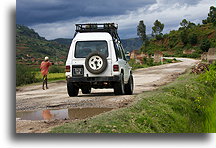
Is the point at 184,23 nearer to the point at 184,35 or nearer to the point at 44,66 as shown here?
the point at 184,35

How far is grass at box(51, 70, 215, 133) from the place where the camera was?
7027mm

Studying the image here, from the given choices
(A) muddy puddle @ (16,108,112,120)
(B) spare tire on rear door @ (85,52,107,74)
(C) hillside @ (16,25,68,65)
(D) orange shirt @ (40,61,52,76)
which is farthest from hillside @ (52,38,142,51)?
(D) orange shirt @ (40,61,52,76)

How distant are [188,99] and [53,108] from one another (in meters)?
3.34

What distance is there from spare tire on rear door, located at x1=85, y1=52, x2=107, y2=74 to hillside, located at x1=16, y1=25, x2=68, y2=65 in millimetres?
781

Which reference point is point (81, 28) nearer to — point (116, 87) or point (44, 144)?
point (116, 87)

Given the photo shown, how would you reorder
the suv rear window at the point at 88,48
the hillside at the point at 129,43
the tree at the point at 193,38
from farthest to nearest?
the tree at the point at 193,38
the hillside at the point at 129,43
the suv rear window at the point at 88,48

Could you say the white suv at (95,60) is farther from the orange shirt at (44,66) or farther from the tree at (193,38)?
the orange shirt at (44,66)

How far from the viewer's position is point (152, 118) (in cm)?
800

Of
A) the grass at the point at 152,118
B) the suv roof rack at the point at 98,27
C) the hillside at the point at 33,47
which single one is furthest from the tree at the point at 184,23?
the hillside at the point at 33,47

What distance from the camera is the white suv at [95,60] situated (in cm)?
1075

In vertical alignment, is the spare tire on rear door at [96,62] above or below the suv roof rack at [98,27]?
below

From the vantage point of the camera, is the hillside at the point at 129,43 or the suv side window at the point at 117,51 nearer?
the hillside at the point at 129,43

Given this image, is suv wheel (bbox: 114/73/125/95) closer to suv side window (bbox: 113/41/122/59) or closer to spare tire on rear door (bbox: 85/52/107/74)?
suv side window (bbox: 113/41/122/59)

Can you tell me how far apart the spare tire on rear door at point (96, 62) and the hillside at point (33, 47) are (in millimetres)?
781
